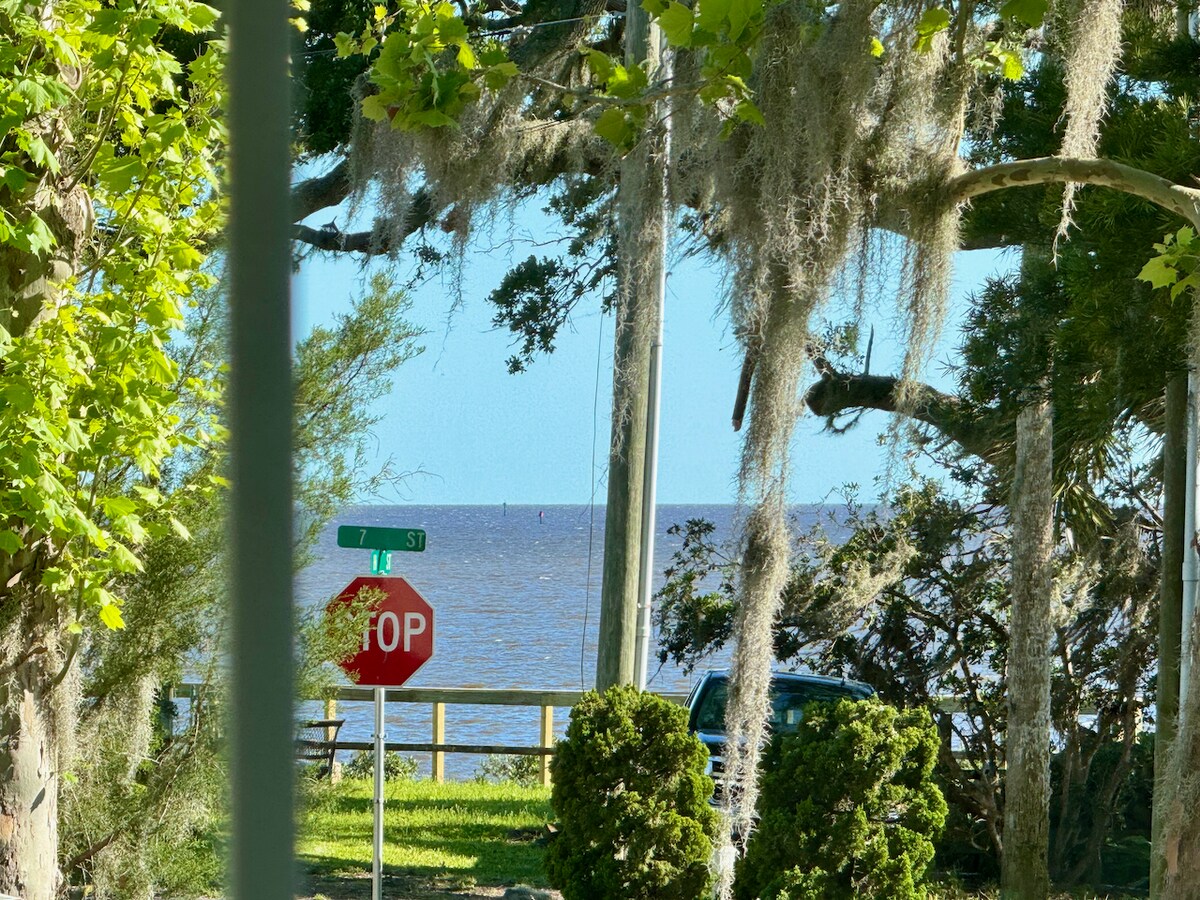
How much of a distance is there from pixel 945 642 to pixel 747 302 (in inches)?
243

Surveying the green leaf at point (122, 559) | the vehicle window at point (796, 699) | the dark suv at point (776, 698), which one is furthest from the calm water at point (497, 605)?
the vehicle window at point (796, 699)

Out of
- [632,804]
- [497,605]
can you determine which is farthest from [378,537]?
[497,605]

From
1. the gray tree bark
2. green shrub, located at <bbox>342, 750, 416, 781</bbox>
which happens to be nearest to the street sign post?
the gray tree bark

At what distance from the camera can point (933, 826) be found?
534 centimetres

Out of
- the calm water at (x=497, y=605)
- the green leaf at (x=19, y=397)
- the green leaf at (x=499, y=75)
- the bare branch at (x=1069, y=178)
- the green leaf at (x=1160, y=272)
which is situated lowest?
the calm water at (x=497, y=605)

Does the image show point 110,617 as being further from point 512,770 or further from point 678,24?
point 512,770

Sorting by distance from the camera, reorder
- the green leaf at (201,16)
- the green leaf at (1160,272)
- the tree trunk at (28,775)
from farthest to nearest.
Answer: the tree trunk at (28,775) < the green leaf at (201,16) < the green leaf at (1160,272)

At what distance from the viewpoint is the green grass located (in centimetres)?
783

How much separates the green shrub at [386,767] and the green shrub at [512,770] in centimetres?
71

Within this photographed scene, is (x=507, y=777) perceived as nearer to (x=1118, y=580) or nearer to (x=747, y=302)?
(x=1118, y=580)

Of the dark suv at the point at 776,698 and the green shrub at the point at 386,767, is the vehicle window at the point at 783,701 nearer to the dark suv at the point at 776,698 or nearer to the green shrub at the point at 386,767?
the dark suv at the point at 776,698

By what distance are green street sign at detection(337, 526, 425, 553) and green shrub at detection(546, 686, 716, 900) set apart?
1.22 metres

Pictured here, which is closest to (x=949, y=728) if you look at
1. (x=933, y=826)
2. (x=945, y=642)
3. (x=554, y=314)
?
(x=945, y=642)

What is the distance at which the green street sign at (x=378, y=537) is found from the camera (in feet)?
19.8
